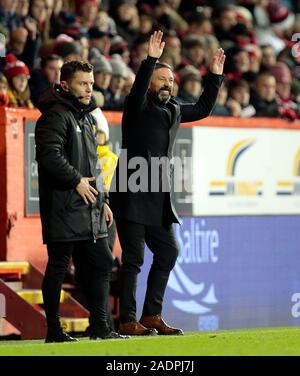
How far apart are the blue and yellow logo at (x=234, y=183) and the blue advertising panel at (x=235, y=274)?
0.29 meters

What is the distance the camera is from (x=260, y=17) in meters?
21.3

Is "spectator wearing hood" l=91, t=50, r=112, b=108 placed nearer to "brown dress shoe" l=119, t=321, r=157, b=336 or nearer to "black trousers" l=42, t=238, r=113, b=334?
"brown dress shoe" l=119, t=321, r=157, b=336

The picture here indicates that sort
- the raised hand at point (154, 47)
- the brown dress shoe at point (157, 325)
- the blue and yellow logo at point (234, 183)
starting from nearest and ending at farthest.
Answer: the raised hand at point (154, 47) → the brown dress shoe at point (157, 325) → the blue and yellow logo at point (234, 183)

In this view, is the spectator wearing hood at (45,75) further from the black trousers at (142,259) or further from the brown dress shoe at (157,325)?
the brown dress shoe at (157,325)

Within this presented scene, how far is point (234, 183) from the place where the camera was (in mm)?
15328

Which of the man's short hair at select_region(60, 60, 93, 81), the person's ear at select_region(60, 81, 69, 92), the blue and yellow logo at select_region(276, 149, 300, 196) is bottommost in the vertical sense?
the blue and yellow logo at select_region(276, 149, 300, 196)

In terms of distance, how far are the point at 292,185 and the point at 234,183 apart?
37.0 inches

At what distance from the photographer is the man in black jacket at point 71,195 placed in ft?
31.8

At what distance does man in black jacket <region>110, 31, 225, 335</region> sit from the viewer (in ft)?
34.2

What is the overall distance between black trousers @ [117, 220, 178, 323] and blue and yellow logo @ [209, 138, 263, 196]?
4.57 m

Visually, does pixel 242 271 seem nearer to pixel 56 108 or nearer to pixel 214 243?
pixel 214 243

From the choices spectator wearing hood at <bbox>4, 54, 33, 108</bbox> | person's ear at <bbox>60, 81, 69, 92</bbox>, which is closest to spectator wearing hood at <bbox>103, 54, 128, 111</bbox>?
spectator wearing hood at <bbox>4, 54, 33, 108</bbox>

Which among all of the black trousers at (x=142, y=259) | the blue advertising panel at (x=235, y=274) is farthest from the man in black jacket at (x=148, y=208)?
the blue advertising panel at (x=235, y=274)

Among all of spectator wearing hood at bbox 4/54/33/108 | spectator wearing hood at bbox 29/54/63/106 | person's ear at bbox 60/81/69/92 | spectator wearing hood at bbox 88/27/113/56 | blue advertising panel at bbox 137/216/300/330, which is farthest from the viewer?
spectator wearing hood at bbox 88/27/113/56
